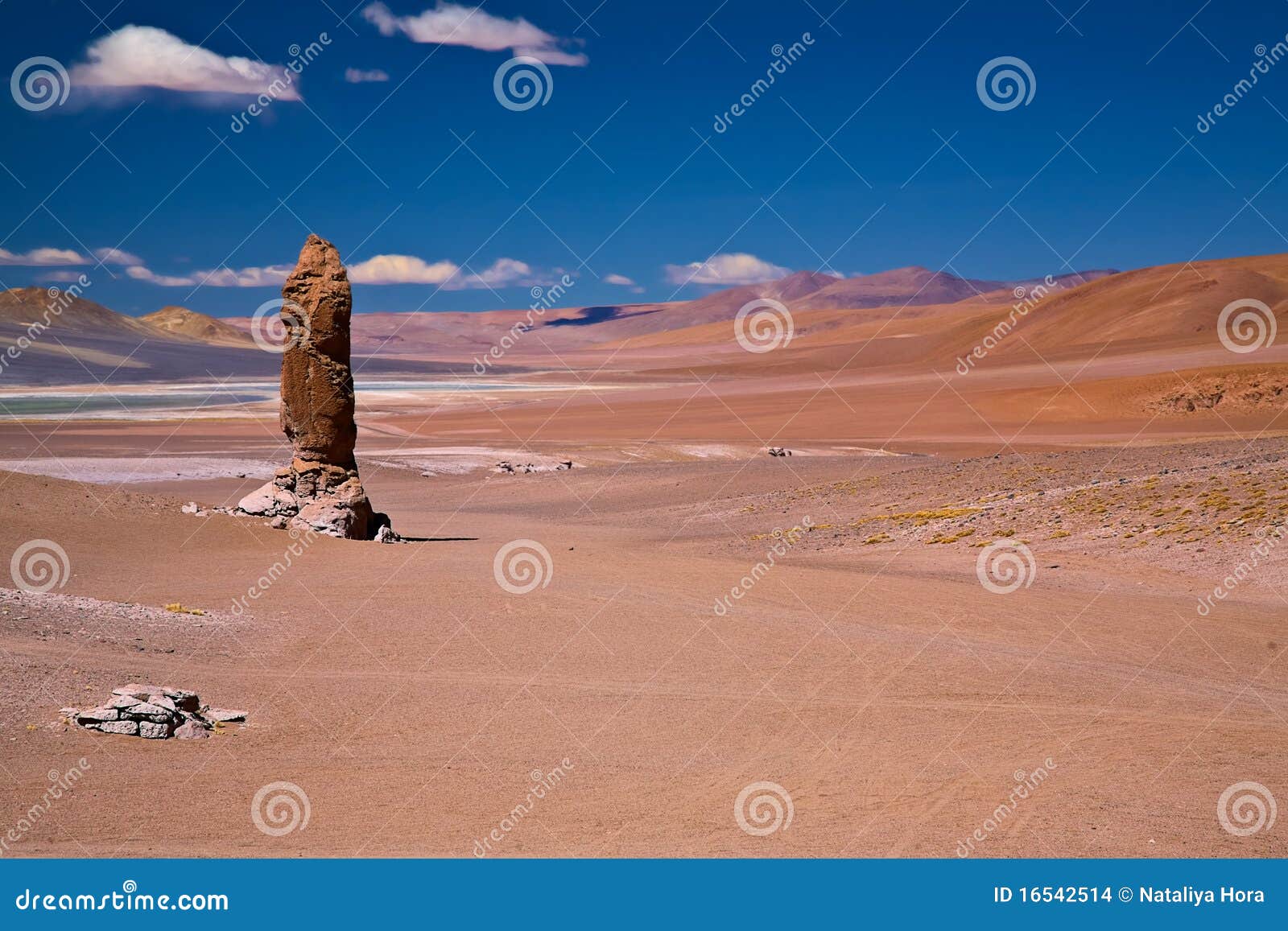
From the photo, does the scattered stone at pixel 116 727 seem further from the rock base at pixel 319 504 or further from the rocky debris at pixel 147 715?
A: the rock base at pixel 319 504

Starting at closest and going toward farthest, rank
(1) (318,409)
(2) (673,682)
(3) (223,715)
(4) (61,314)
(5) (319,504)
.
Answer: (3) (223,715) < (2) (673,682) < (5) (319,504) < (1) (318,409) < (4) (61,314)

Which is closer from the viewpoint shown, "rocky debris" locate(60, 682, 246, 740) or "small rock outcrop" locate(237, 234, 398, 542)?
"rocky debris" locate(60, 682, 246, 740)

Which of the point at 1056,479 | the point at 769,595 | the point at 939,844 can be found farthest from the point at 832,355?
the point at 939,844

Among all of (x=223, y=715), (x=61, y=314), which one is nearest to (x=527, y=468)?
(x=223, y=715)

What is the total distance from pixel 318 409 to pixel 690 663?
338 inches

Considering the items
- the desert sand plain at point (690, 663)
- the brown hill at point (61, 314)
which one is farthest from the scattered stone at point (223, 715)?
the brown hill at point (61, 314)

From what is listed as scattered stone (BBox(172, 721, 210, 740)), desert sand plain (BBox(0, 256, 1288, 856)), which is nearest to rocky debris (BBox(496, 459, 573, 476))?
desert sand plain (BBox(0, 256, 1288, 856))

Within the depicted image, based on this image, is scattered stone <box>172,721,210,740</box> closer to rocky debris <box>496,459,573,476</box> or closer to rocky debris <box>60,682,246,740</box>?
rocky debris <box>60,682,246,740</box>

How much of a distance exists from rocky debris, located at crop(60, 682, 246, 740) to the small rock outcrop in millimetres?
9019

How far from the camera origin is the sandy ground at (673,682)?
7672mm

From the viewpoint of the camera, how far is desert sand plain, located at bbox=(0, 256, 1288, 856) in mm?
7750

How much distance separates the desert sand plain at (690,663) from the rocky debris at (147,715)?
143 millimetres

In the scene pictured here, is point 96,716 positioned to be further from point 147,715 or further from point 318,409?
point 318,409

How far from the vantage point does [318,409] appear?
18250mm
